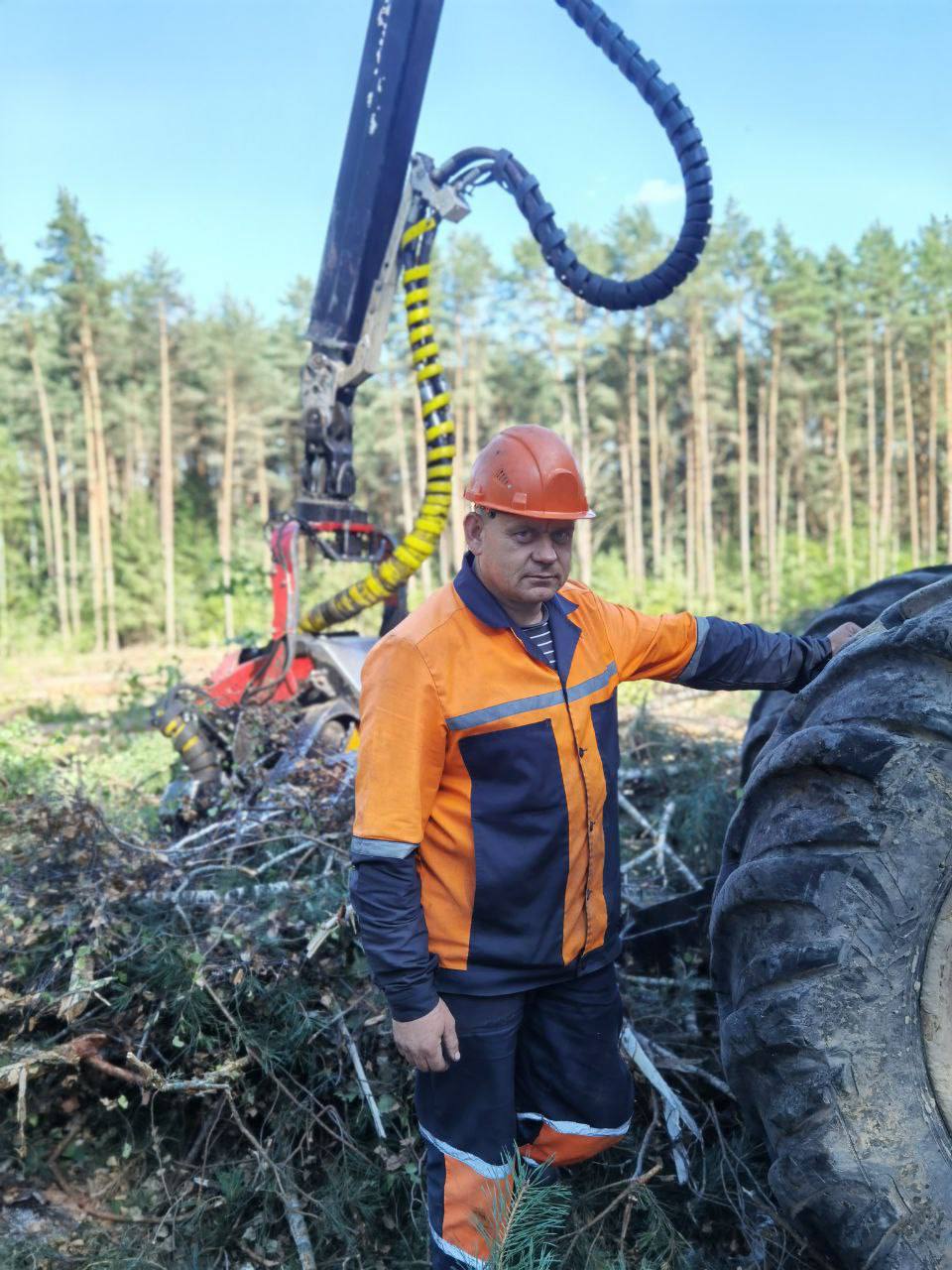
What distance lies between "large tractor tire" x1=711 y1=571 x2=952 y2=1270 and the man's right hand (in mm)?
674

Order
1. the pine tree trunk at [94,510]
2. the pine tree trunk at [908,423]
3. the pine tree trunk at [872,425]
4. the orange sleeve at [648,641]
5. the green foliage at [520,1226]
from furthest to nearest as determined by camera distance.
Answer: the pine tree trunk at [908,423], the pine tree trunk at [872,425], the pine tree trunk at [94,510], the orange sleeve at [648,641], the green foliage at [520,1226]

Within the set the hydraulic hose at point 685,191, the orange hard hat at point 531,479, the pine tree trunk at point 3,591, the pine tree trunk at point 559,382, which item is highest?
the pine tree trunk at point 559,382

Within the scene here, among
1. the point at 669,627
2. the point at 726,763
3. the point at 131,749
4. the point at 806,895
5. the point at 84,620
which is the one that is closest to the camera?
the point at 806,895

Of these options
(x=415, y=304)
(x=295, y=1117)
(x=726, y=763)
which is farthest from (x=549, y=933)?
(x=415, y=304)

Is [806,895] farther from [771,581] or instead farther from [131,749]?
[771,581]

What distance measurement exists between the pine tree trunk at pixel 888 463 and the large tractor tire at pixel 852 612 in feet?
119

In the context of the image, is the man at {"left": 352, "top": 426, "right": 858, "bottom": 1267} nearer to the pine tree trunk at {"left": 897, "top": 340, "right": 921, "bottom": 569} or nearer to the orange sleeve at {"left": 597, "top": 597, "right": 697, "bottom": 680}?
the orange sleeve at {"left": 597, "top": 597, "right": 697, "bottom": 680}

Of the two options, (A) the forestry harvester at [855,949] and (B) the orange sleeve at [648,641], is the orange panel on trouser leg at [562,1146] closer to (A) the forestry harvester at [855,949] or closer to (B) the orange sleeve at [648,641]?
(A) the forestry harvester at [855,949]

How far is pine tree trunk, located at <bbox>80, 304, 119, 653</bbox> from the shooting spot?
34938 millimetres

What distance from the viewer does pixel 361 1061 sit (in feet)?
10.5

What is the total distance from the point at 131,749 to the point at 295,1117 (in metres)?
4.67

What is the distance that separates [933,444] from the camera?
40.0 meters

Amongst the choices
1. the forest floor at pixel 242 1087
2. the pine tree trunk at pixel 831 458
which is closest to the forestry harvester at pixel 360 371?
the forest floor at pixel 242 1087

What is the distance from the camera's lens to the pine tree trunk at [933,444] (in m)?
39.7
